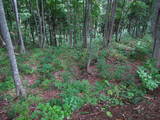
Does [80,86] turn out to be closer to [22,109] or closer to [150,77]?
[22,109]

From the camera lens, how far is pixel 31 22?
518 inches

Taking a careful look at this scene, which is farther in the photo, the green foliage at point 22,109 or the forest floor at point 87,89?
the forest floor at point 87,89

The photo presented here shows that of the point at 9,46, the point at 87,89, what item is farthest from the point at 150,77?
the point at 9,46

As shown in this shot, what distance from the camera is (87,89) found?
4770 millimetres

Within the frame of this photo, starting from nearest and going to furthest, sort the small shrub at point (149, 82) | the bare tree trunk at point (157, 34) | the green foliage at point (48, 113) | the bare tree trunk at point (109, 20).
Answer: the green foliage at point (48, 113) → the small shrub at point (149, 82) → the bare tree trunk at point (157, 34) → the bare tree trunk at point (109, 20)

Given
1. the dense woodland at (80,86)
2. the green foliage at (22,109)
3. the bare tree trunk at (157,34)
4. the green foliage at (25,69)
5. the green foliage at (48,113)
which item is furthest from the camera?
the green foliage at (25,69)

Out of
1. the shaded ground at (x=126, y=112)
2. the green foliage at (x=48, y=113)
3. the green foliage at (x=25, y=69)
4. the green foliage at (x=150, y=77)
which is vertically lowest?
the shaded ground at (x=126, y=112)

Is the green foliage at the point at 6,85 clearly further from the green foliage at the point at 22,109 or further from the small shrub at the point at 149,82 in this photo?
the small shrub at the point at 149,82

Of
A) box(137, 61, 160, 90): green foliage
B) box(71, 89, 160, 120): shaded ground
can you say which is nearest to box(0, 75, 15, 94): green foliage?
box(71, 89, 160, 120): shaded ground

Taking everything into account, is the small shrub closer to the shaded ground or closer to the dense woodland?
the dense woodland

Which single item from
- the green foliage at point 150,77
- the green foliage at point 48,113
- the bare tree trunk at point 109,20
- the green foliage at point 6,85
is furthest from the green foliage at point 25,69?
the bare tree trunk at point 109,20

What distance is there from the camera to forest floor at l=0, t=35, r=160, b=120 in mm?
3693

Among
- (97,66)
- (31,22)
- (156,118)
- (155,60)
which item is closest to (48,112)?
(156,118)

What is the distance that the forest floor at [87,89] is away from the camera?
3693 millimetres
